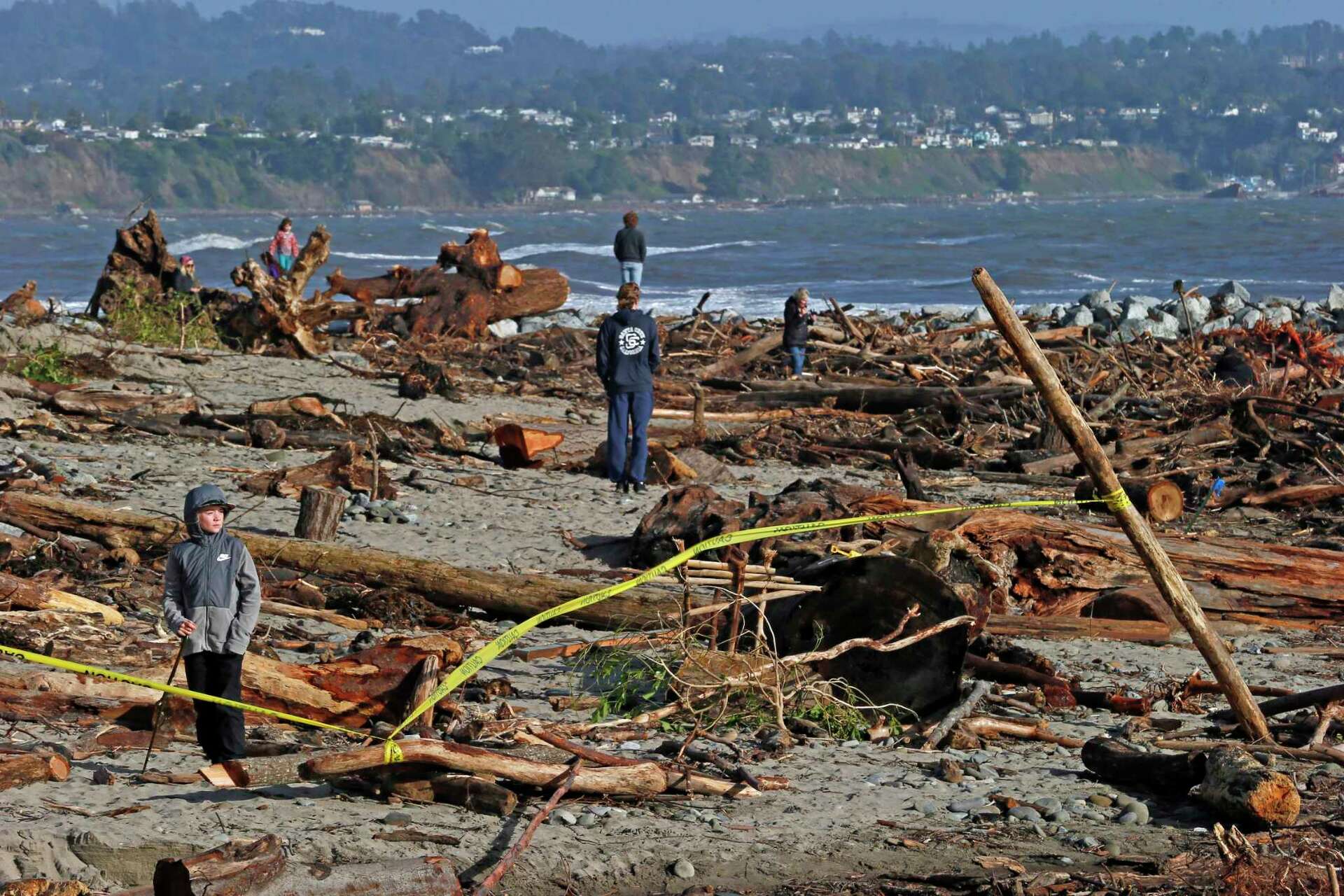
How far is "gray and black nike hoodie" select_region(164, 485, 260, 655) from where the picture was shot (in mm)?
5090

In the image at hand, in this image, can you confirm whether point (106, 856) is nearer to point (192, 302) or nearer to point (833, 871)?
point (833, 871)

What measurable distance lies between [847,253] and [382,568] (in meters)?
61.5

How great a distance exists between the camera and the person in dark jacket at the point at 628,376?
10.7 metres

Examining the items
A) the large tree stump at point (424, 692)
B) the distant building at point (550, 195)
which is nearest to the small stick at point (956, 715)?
the large tree stump at point (424, 692)

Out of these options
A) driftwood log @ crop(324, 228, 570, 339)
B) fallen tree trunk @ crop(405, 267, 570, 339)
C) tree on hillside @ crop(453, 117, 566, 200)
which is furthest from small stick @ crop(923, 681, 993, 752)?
tree on hillside @ crop(453, 117, 566, 200)

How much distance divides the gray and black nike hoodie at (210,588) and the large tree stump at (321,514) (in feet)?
10.8

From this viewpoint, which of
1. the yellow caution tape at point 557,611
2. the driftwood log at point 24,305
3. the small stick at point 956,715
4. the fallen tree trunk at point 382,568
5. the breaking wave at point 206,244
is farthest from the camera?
the breaking wave at point 206,244

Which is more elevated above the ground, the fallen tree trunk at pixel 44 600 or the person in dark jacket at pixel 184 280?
the person in dark jacket at pixel 184 280

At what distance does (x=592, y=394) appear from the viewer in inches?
645

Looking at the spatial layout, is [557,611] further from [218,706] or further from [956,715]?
[956,715]

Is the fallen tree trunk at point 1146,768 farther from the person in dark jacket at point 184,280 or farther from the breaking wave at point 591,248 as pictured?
the breaking wave at point 591,248

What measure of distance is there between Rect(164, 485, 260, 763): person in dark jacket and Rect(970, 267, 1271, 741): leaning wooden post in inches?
105

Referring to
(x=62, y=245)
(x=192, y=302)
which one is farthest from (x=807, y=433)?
(x=62, y=245)

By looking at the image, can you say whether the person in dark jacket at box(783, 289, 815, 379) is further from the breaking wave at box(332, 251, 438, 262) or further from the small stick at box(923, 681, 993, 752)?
the breaking wave at box(332, 251, 438, 262)
